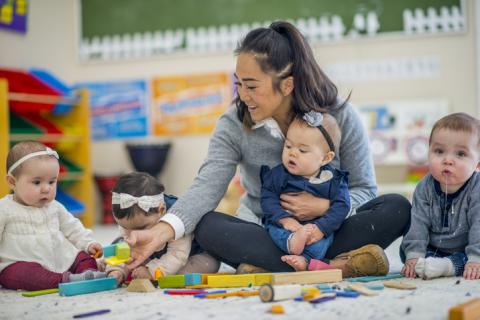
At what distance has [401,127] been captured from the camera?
4281 millimetres

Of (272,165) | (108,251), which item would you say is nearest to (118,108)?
(108,251)

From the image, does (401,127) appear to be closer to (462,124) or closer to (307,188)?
(462,124)

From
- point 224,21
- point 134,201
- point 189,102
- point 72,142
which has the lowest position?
point 134,201

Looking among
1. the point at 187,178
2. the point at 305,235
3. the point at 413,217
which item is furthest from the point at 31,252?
the point at 187,178

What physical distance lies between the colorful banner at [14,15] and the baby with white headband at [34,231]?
253 cm

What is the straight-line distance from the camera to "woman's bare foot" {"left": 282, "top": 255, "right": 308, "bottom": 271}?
180 centimetres

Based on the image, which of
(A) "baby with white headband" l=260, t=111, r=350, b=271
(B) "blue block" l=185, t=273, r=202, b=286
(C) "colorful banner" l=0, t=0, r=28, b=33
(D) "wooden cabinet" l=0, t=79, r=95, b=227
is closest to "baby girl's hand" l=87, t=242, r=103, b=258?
(B) "blue block" l=185, t=273, r=202, b=286

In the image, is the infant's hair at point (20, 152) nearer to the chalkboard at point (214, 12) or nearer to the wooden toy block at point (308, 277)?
the wooden toy block at point (308, 277)

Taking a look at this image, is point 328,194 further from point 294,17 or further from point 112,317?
point 294,17

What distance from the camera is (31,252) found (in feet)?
6.49

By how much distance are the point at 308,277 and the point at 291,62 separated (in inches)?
24.6

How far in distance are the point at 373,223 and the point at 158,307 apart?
0.71m

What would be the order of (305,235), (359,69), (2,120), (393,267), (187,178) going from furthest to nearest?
(187,178) < (359,69) < (2,120) < (393,267) < (305,235)

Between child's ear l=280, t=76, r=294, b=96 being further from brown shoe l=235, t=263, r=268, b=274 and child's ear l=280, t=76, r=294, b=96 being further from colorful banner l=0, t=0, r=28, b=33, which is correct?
colorful banner l=0, t=0, r=28, b=33
